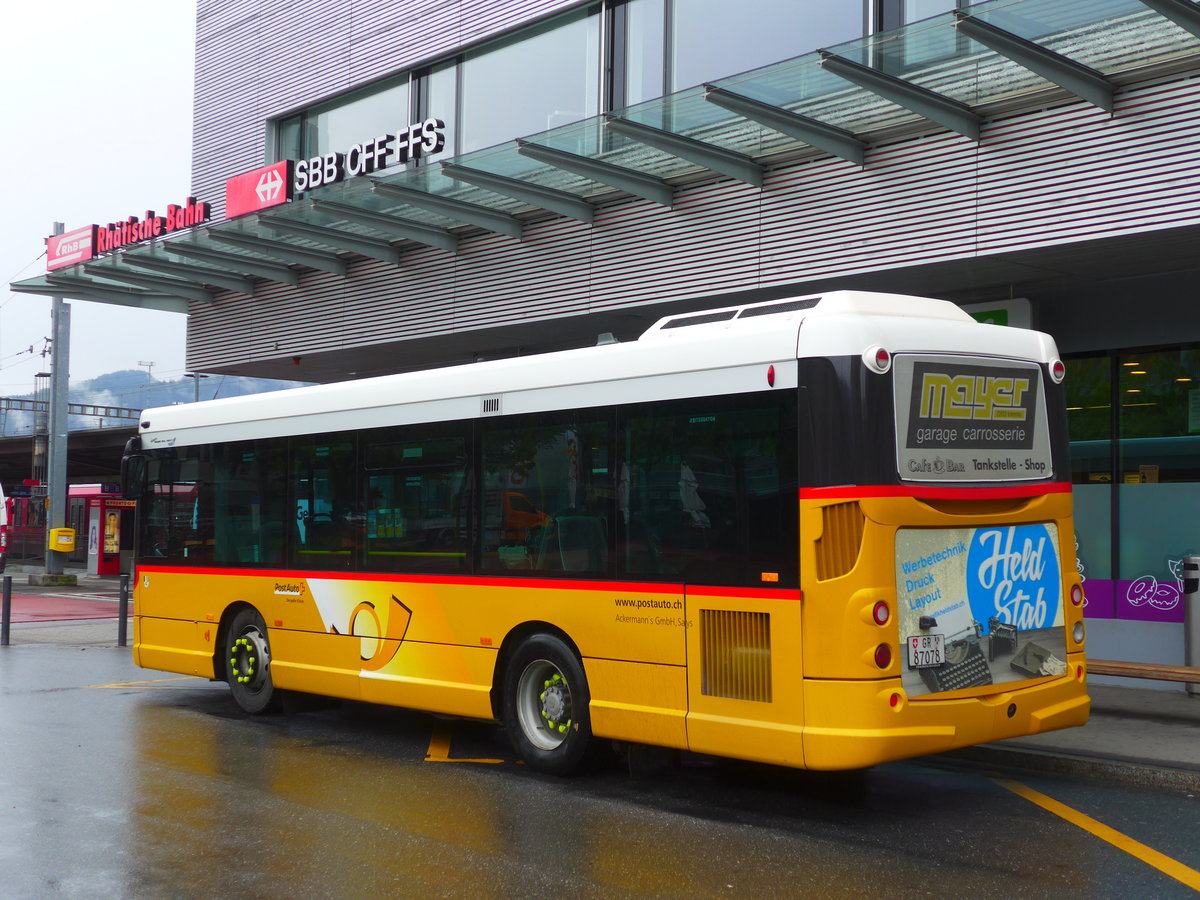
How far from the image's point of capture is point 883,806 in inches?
295

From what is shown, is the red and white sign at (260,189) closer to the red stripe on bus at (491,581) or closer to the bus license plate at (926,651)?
the red stripe on bus at (491,581)

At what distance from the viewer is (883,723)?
265 inches

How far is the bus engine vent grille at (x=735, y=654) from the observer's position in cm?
717

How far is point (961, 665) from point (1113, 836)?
3.84ft

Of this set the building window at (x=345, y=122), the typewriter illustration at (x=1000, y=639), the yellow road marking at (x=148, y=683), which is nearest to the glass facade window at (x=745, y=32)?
the building window at (x=345, y=122)

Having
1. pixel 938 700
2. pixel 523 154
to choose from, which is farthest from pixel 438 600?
pixel 523 154

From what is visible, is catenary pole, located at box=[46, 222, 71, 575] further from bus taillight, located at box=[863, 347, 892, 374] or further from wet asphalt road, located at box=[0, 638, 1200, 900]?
bus taillight, located at box=[863, 347, 892, 374]

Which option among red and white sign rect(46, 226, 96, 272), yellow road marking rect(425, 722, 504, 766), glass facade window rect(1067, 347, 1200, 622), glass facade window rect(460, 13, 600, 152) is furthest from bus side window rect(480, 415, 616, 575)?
red and white sign rect(46, 226, 96, 272)

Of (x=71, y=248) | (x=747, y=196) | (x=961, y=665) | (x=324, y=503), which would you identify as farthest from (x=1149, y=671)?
(x=71, y=248)

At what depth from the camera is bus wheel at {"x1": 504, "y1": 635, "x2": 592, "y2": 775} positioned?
831cm

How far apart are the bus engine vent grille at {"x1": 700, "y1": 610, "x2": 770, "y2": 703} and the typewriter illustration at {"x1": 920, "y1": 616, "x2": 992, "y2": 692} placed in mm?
889

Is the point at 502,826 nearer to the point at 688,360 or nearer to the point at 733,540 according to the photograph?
the point at 733,540

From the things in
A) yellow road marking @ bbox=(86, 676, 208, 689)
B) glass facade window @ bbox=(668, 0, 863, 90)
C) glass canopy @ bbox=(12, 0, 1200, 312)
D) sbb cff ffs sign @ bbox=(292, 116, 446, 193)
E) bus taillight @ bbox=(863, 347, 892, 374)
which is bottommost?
yellow road marking @ bbox=(86, 676, 208, 689)

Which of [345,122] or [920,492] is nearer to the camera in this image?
[920,492]
